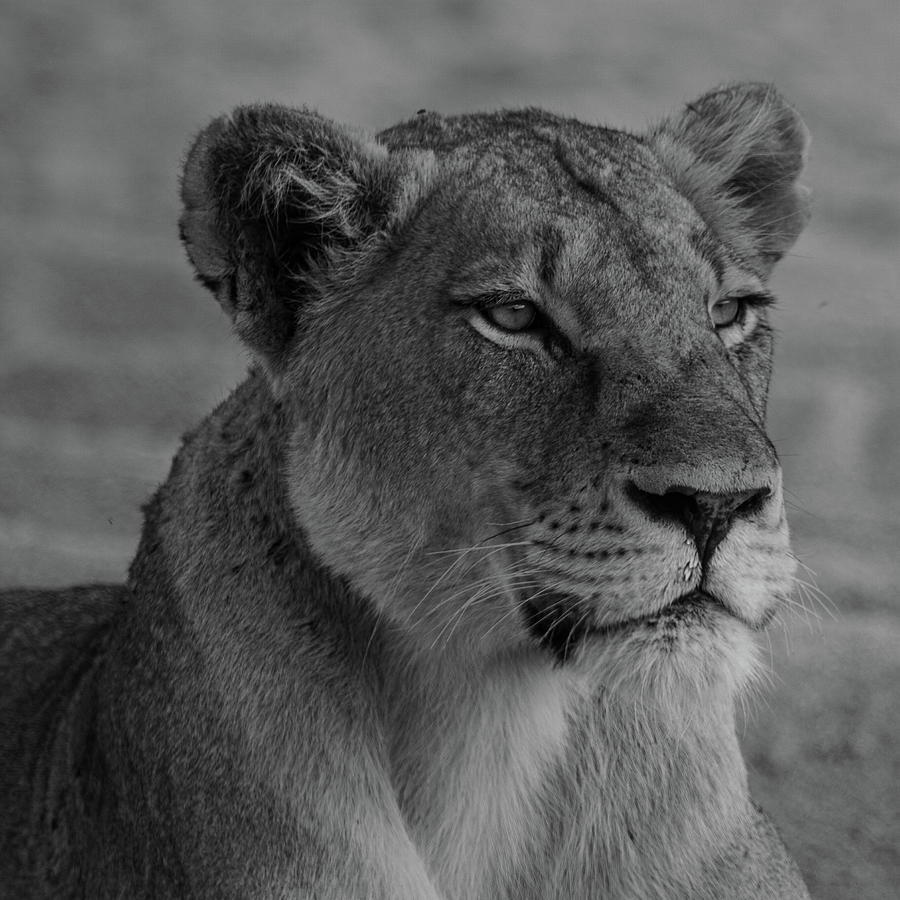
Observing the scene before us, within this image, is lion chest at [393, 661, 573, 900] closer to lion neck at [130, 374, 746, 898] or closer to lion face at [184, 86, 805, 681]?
lion neck at [130, 374, 746, 898]

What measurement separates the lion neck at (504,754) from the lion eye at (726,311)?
0.74m

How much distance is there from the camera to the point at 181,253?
7.23 meters

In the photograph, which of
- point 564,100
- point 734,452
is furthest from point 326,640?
point 564,100

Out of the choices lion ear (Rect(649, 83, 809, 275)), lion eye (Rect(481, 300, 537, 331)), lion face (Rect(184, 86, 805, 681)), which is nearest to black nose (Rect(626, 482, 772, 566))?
lion face (Rect(184, 86, 805, 681))

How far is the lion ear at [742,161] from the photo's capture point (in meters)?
3.35

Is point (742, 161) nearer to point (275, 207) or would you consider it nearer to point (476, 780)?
point (275, 207)

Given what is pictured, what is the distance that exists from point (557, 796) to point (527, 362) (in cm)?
86

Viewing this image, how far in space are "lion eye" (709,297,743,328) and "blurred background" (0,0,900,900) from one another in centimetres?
292

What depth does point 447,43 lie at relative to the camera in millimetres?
7648

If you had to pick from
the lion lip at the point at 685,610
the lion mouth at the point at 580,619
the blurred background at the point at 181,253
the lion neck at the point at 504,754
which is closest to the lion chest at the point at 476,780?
the lion neck at the point at 504,754

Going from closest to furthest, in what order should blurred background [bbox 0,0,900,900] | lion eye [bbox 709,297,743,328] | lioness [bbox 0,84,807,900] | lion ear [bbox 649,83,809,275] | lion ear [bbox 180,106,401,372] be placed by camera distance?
lioness [bbox 0,84,807,900] → lion ear [bbox 180,106,401,372] → lion eye [bbox 709,297,743,328] → lion ear [bbox 649,83,809,275] → blurred background [bbox 0,0,900,900]

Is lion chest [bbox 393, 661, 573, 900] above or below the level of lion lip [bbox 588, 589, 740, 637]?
below

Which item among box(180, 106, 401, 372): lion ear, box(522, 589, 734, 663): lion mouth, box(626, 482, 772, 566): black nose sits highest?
box(180, 106, 401, 372): lion ear

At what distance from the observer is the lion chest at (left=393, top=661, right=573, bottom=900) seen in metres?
2.98
